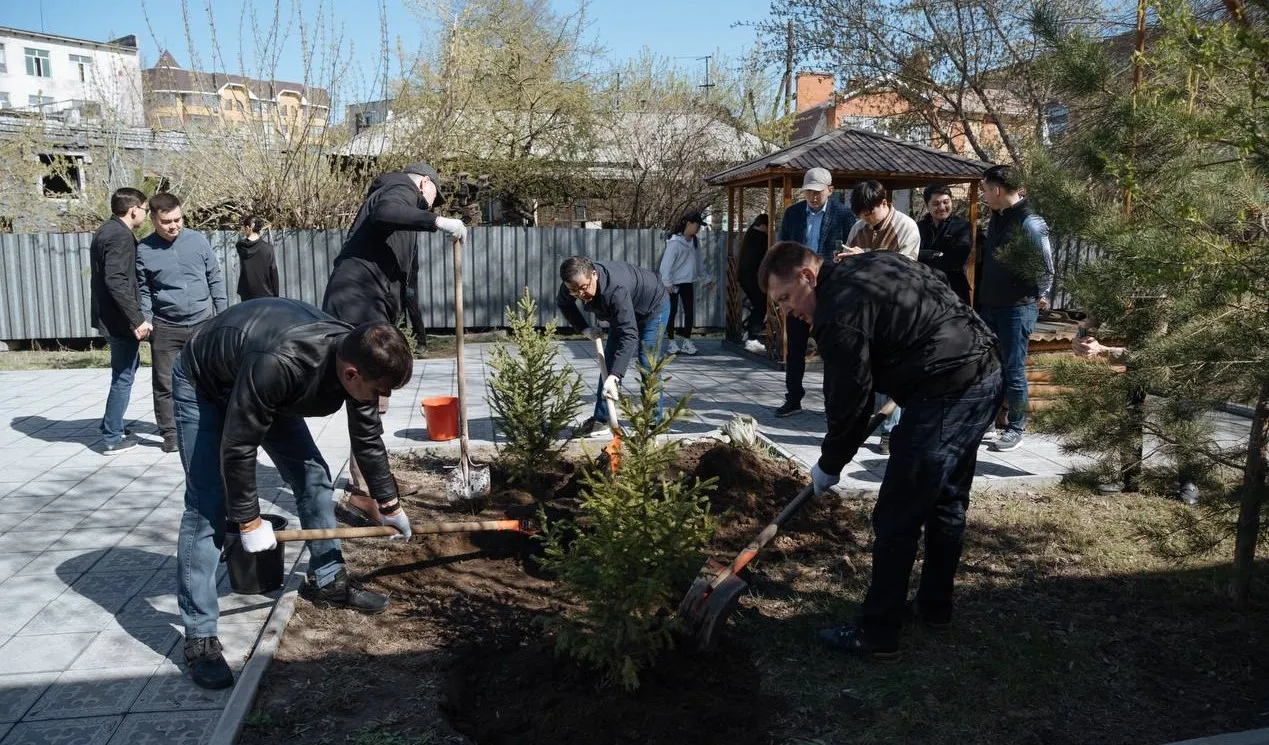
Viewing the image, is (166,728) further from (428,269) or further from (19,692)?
(428,269)

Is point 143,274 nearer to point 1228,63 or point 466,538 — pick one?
point 466,538

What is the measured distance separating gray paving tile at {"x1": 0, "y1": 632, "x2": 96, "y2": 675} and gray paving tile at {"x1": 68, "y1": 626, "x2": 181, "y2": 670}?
46mm

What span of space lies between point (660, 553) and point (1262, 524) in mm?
2275

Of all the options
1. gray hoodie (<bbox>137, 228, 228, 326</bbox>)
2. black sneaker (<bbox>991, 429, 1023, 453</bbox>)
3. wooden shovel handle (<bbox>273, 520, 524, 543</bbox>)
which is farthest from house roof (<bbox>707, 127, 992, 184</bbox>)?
wooden shovel handle (<bbox>273, 520, 524, 543</bbox>)

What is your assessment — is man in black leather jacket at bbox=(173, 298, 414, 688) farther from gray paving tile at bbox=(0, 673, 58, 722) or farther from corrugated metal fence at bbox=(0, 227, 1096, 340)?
corrugated metal fence at bbox=(0, 227, 1096, 340)

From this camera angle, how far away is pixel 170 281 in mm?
6094

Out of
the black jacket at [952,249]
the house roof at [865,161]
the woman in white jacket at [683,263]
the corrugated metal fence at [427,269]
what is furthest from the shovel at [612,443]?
the corrugated metal fence at [427,269]

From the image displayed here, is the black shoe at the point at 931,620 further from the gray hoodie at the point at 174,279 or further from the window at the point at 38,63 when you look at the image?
the window at the point at 38,63

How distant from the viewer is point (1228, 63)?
118 inches

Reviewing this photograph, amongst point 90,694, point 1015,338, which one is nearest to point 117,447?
point 90,694

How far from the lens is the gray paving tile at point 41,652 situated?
10.9ft

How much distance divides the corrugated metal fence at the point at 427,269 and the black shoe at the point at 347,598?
970 cm

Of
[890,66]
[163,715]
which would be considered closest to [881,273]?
[163,715]

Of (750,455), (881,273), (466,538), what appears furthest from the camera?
(750,455)
